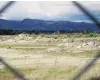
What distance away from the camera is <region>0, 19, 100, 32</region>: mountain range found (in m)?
1.03

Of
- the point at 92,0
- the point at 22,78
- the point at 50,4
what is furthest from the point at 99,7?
the point at 22,78

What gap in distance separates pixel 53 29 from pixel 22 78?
0.22 metres

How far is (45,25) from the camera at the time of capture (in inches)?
42.2

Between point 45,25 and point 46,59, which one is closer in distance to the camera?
point 45,25

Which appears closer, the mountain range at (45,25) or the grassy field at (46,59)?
the mountain range at (45,25)

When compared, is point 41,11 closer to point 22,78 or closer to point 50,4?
point 50,4

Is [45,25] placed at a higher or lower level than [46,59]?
higher

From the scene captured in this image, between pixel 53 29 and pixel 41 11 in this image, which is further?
pixel 53 29

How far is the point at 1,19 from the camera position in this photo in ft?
→ 3.35

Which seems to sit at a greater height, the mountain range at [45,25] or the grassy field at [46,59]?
the mountain range at [45,25]

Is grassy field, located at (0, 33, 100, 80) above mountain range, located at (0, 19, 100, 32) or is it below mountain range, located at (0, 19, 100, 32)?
below

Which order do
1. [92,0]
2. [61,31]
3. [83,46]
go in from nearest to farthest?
[92,0]
[61,31]
[83,46]

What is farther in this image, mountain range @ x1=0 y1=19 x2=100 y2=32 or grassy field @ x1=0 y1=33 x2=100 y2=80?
grassy field @ x1=0 y1=33 x2=100 y2=80

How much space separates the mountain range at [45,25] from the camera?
1.03 m
